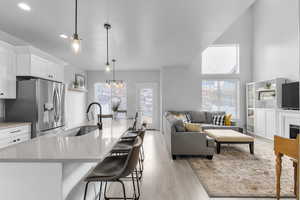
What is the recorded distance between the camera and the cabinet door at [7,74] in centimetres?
287

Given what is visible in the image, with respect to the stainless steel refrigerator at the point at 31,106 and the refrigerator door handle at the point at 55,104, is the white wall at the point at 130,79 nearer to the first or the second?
the refrigerator door handle at the point at 55,104

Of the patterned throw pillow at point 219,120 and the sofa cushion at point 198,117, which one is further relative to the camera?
the sofa cushion at point 198,117

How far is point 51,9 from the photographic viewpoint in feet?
8.23

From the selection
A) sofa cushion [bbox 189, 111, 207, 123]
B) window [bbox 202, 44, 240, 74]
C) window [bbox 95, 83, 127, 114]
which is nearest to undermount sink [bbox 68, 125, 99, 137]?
sofa cushion [bbox 189, 111, 207, 123]

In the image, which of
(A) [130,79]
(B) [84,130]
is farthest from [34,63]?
(A) [130,79]

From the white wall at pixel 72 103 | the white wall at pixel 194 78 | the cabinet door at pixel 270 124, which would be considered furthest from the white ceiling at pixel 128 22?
the cabinet door at pixel 270 124

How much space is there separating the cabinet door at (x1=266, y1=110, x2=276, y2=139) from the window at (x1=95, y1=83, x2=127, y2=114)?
541cm

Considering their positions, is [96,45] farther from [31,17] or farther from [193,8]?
[193,8]

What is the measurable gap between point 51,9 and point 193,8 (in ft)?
6.93

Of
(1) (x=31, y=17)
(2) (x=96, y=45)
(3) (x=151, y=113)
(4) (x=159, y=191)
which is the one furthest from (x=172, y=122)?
(3) (x=151, y=113)

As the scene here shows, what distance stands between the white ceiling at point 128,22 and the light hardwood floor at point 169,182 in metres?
2.64

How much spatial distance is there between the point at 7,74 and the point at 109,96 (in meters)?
4.81

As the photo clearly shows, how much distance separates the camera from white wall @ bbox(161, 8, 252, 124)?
687cm

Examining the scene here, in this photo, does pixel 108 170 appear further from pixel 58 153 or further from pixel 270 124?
pixel 270 124
